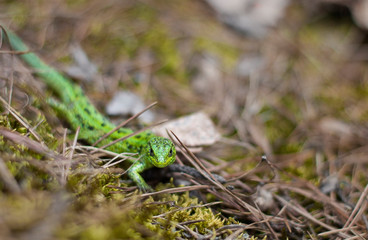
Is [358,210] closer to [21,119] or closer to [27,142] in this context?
[27,142]

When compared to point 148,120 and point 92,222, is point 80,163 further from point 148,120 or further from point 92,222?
point 148,120

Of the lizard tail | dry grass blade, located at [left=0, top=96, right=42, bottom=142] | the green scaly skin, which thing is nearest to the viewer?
dry grass blade, located at [left=0, top=96, right=42, bottom=142]

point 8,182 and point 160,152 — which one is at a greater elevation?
point 8,182

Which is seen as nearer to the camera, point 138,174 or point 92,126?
point 138,174

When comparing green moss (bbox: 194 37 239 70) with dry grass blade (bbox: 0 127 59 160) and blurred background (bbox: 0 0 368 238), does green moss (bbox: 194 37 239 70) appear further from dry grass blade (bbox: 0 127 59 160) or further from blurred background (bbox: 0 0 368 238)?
dry grass blade (bbox: 0 127 59 160)

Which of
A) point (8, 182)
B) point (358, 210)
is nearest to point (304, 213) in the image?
point (358, 210)

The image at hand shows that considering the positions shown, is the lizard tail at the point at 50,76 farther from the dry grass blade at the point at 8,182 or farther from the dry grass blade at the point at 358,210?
the dry grass blade at the point at 358,210

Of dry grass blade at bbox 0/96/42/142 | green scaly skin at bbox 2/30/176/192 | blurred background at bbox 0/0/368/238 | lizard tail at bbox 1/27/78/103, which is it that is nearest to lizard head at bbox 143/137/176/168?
green scaly skin at bbox 2/30/176/192
